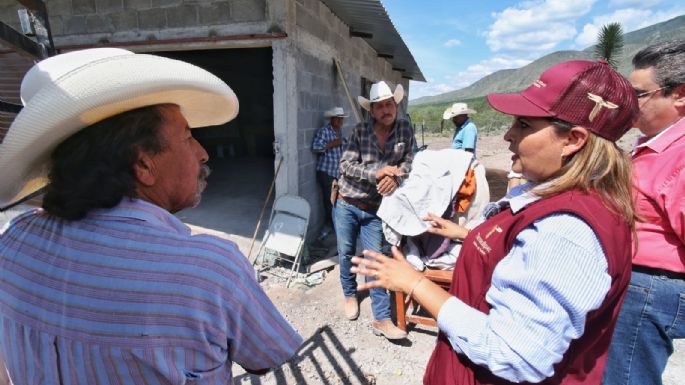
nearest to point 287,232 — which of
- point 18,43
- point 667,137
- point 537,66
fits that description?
point 18,43

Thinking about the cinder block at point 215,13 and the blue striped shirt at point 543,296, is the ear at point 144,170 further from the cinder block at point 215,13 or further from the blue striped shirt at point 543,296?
the cinder block at point 215,13

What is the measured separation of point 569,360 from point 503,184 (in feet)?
17.6

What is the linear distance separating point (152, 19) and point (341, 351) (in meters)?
4.38

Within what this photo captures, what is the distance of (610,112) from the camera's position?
982mm

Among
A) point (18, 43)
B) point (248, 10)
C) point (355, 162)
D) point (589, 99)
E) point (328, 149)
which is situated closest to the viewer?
point (589, 99)

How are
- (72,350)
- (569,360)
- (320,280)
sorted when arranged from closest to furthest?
(72,350), (569,360), (320,280)

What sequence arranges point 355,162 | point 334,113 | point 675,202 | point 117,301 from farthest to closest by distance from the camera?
point 334,113, point 355,162, point 675,202, point 117,301

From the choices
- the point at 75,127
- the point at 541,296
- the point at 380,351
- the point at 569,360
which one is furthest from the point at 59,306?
the point at 380,351

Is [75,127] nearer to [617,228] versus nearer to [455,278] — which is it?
[455,278]

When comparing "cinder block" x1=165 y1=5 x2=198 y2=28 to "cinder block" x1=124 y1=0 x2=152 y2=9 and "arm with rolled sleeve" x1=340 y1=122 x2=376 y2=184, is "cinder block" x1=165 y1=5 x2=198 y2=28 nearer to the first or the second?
"cinder block" x1=124 y1=0 x2=152 y2=9

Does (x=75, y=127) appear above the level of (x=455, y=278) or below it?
above

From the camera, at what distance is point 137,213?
2.69ft

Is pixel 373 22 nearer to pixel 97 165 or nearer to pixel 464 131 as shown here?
pixel 464 131

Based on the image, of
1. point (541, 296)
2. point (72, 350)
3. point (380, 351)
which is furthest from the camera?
point (380, 351)
